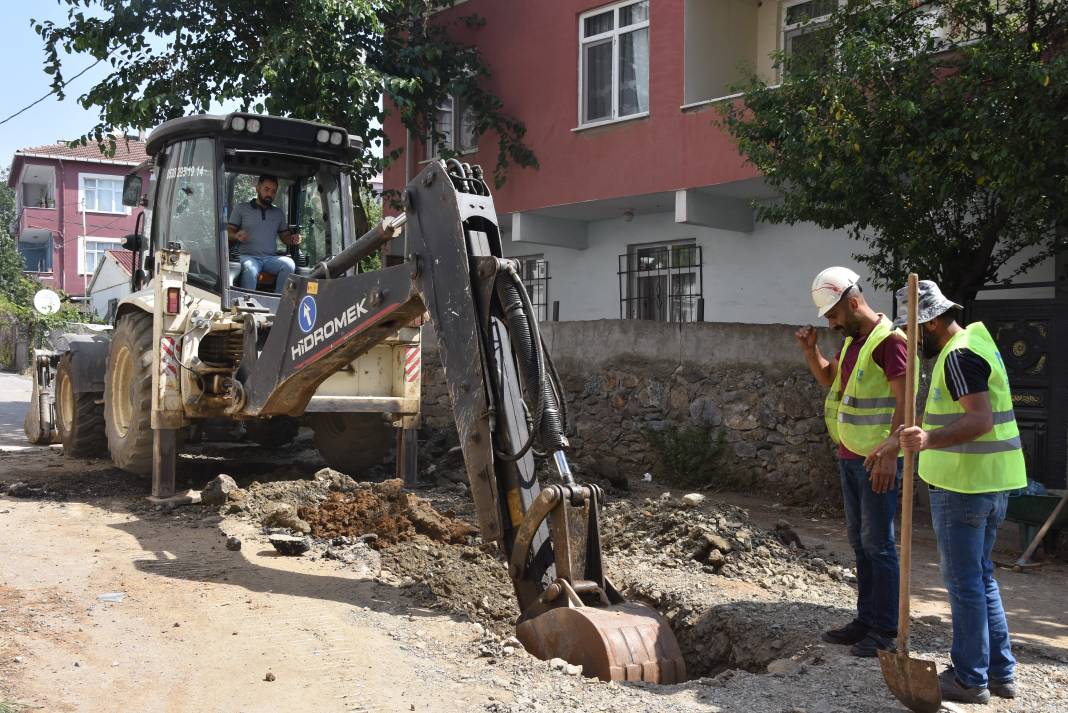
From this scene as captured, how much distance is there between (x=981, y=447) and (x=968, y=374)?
335 mm

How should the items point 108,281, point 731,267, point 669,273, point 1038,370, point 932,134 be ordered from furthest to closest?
point 108,281 → point 669,273 → point 731,267 → point 1038,370 → point 932,134

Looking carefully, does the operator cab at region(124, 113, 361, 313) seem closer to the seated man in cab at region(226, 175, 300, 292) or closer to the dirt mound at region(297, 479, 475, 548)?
the seated man in cab at region(226, 175, 300, 292)

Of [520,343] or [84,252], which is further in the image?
[84,252]

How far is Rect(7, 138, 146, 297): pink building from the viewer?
154ft

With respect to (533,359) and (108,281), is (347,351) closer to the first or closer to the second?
(533,359)

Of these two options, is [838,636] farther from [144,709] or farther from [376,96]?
[376,96]

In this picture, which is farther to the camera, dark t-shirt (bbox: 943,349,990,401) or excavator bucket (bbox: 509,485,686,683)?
excavator bucket (bbox: 509,485,686,683)

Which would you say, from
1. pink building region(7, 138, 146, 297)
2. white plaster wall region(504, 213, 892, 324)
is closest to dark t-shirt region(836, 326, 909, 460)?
white plaster wall region(504, 213, 892, 324)

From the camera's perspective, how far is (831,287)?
510 cm

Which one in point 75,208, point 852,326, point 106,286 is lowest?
point 852,326

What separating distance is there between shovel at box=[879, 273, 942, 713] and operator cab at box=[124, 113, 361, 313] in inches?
216

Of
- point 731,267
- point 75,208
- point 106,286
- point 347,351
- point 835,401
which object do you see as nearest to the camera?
point 835,401

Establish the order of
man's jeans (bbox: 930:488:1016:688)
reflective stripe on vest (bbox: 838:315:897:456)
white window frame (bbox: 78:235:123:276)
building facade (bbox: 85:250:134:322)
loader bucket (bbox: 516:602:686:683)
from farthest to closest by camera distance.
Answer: white window frame (bbox: 78:235:123:276) → building facade (bbox: 85:250:134:322) → reflective stripe on vest (bbox: 838:315:897:456) → loader bucket (bbox: 516:602:686:683) → man's jeans (bbox: 930:488:1016:688)

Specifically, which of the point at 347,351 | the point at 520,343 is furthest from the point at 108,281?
the point at 520,343
